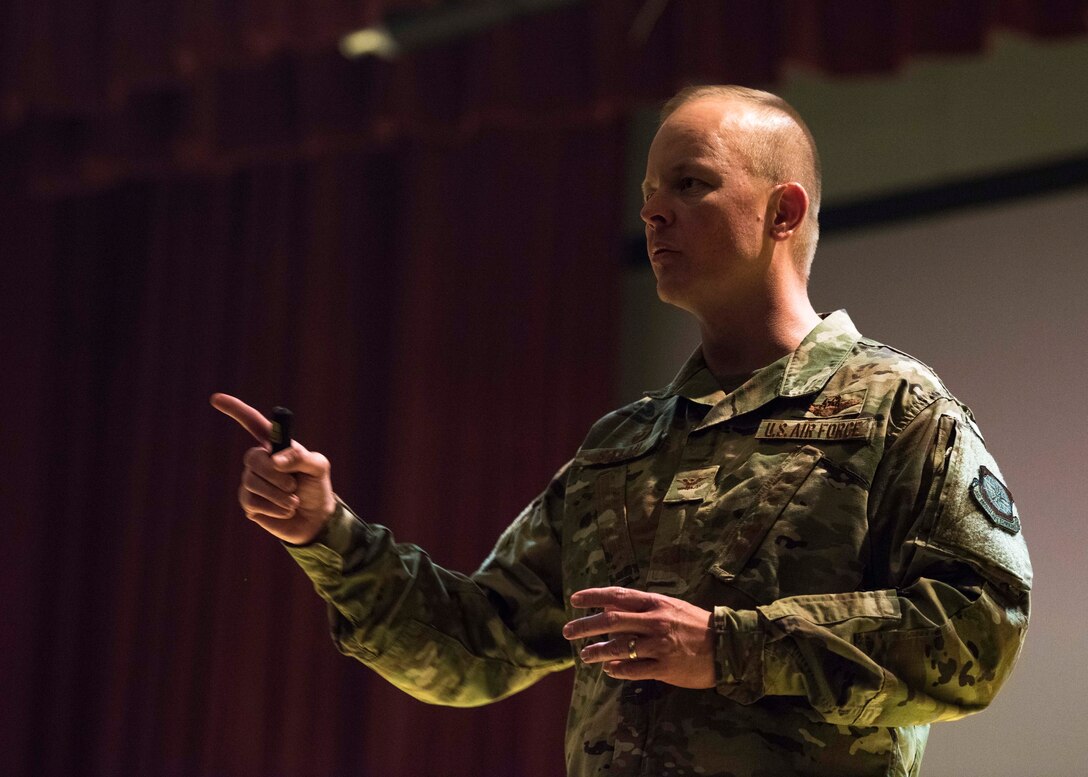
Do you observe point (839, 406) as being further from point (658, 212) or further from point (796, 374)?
point (658, 212)

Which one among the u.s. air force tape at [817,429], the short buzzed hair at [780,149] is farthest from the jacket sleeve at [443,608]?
the short buzzed hair at [780,149]

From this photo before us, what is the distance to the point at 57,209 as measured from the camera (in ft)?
17.1

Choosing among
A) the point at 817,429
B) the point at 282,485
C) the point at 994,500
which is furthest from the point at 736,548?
the point at 282,485

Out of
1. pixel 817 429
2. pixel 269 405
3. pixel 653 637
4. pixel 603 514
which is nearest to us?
pixel 653 637

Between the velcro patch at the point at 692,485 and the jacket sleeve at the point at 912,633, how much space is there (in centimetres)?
23

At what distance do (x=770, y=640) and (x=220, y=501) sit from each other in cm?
371

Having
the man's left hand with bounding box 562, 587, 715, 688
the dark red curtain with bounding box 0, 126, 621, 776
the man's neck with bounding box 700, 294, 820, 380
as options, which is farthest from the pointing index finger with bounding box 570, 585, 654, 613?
the dark red curtain with bounding box 0, 126, 621, 776

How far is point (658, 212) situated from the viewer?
178 centimetres

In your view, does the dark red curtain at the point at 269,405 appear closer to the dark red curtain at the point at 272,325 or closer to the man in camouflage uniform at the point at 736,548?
the dark red curtain at the point at 272,325

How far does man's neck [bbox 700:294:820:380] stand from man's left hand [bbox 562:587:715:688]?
1.56 feet

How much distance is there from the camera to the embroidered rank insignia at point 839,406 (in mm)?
1611

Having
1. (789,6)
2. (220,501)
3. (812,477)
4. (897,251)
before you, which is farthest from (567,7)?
(812,477)

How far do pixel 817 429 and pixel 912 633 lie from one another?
297mm

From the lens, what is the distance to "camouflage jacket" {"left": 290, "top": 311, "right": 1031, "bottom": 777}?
140 cm
